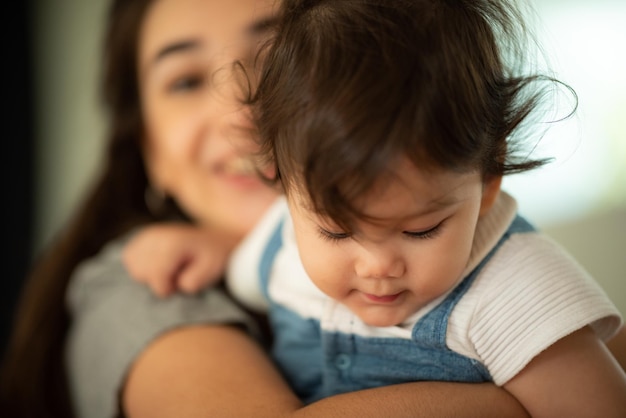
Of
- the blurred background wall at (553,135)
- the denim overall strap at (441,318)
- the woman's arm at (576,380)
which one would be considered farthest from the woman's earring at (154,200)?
the woman's arm at (576,380)

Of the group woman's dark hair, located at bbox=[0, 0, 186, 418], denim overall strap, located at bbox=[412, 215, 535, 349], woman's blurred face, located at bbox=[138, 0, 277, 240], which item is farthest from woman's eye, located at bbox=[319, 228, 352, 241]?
woman's dark hair, located at bbox=[0, 0, 186, 418]

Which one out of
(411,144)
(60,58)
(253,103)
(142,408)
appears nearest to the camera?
(411,144)

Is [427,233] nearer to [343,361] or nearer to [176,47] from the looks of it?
[343,361]

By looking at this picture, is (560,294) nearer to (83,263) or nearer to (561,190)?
(561,190)

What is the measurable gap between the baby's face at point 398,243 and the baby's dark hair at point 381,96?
0.07ft

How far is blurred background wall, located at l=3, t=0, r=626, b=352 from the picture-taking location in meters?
1.35

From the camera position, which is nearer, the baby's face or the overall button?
the baby's face

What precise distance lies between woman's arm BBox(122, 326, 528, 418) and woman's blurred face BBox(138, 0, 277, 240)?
38 centimetres

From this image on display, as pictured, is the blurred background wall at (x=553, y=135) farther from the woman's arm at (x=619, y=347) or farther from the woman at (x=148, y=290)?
the woman at (x=148, y=290)

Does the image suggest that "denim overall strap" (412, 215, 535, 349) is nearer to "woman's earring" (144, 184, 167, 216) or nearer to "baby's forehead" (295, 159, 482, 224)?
"baby's forehead" (295, 159, 482, 224)

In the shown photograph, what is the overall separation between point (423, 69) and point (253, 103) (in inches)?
11.6

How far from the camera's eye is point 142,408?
1.02 m

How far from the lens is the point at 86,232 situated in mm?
1528

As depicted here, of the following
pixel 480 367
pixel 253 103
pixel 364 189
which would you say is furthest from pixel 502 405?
pixel 253 103
